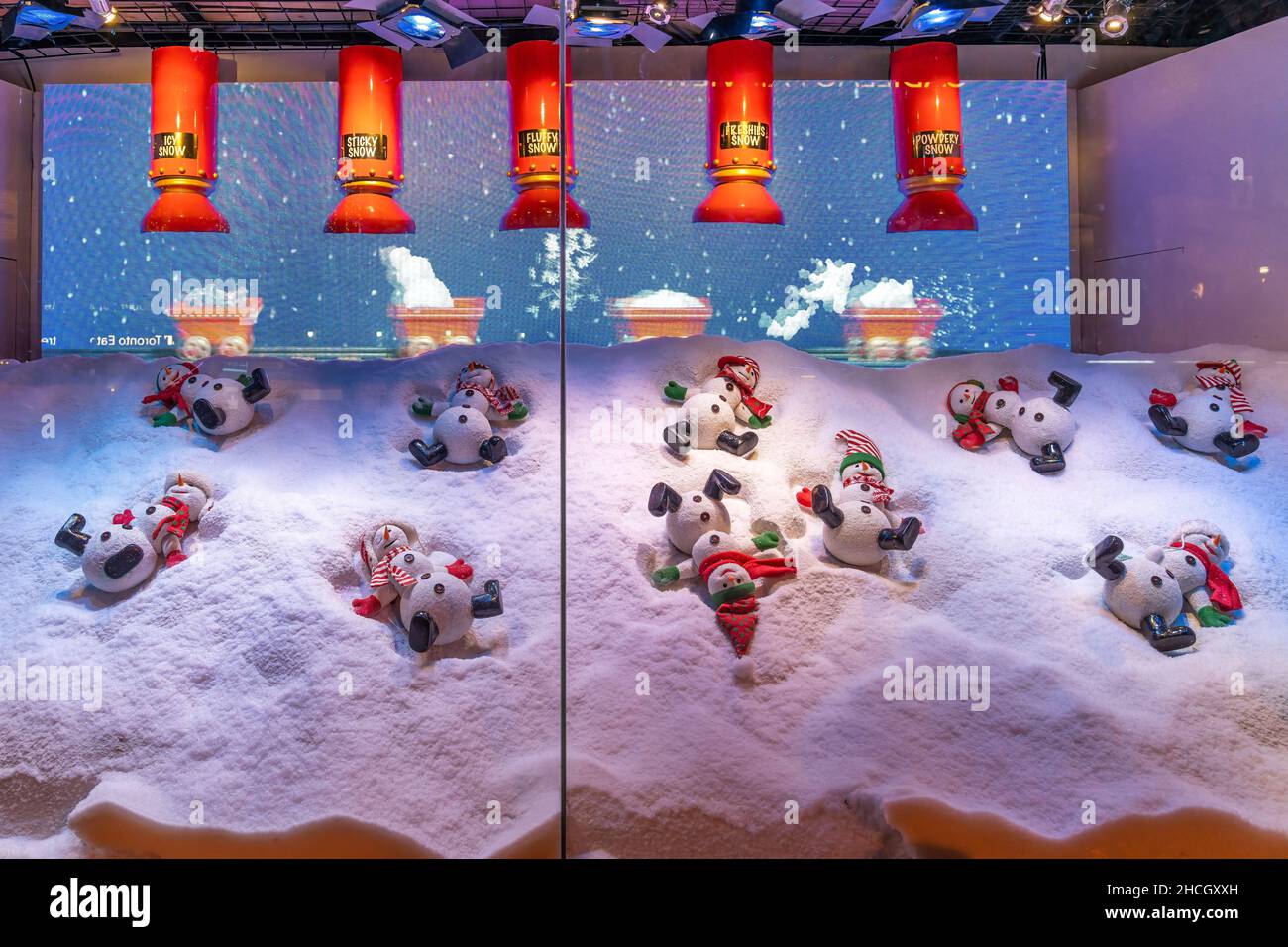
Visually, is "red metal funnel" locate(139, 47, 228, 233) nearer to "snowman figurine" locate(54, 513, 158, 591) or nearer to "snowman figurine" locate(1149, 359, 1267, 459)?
"snowman figurine" locate(54, 513, 158, 591)

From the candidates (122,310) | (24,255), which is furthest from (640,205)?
(24,255)

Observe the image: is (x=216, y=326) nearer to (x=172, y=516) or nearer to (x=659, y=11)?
(x=172, y=516)

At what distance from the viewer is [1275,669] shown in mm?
1366

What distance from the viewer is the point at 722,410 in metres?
1.53

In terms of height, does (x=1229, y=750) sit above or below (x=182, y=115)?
below

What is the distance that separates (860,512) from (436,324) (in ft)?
2.84

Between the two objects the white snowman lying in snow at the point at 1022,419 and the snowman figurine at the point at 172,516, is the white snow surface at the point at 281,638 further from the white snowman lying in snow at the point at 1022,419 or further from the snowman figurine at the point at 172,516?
the white snowman lying in snow at the point at 1022,419

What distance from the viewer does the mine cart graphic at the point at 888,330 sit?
1485mm

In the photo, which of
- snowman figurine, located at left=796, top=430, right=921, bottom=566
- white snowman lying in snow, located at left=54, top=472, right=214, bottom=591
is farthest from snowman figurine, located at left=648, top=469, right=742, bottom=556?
white snowman lying in snow, located at left=54, top=472, right=214, bottom=591

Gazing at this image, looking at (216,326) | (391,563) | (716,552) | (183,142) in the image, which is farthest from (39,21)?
(716,552)
